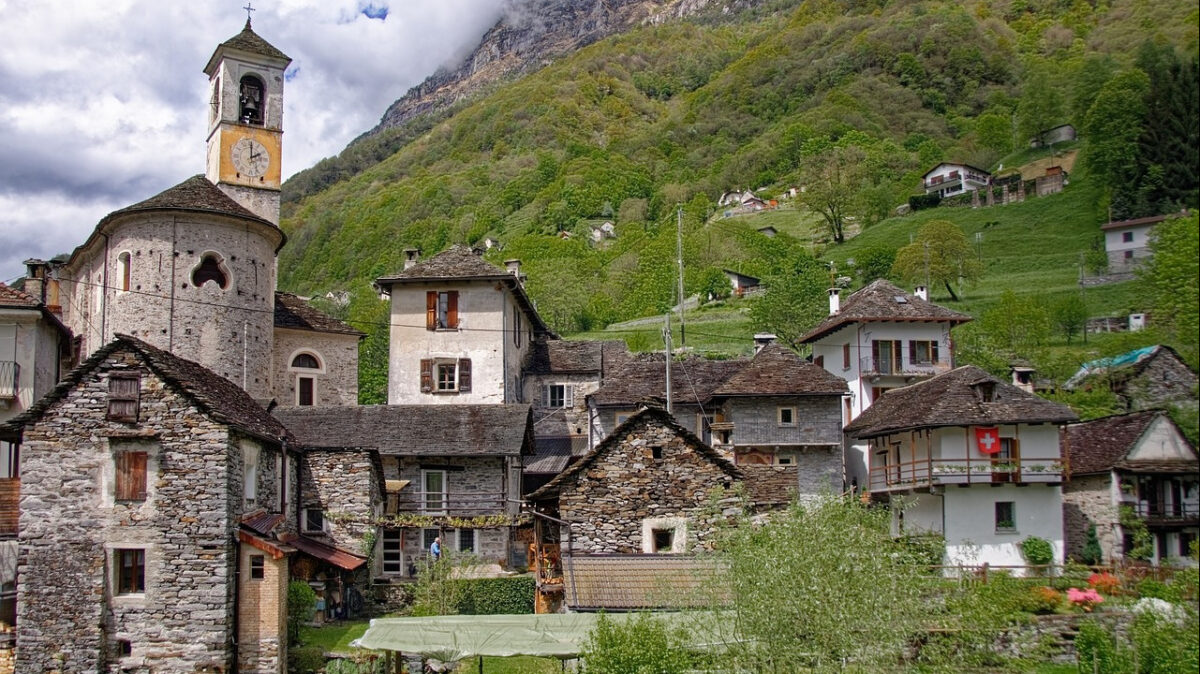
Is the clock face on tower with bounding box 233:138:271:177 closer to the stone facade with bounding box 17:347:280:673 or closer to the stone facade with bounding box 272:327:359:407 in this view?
the stone facade with bounding box 272:327:359:407

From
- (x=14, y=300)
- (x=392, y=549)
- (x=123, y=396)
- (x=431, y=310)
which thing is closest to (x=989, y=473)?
(x=392, y=549)

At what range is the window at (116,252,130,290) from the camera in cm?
4228

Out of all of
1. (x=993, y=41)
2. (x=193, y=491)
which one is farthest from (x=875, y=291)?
(x=993, y=41)

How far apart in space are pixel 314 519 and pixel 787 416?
1815 centimetres

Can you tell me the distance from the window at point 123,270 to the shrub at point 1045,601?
34170 mm

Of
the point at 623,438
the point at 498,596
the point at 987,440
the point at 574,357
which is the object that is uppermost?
the point at 574,357

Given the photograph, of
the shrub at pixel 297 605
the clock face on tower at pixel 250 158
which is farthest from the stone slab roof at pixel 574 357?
the shrub at pixel 297 605

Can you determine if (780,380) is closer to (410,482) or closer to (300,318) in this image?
(410,482)

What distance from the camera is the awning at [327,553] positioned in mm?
30350

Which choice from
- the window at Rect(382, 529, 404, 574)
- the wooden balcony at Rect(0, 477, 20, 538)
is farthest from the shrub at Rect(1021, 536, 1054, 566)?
the wooden balcony at Rect(0, 477, 20, 538)

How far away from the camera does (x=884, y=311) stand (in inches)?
1895

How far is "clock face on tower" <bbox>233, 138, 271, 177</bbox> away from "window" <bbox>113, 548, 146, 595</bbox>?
99.9 feet

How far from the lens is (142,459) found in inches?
1050

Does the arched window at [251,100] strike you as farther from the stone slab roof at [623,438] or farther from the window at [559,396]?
the stone slab roof at [623,438]
